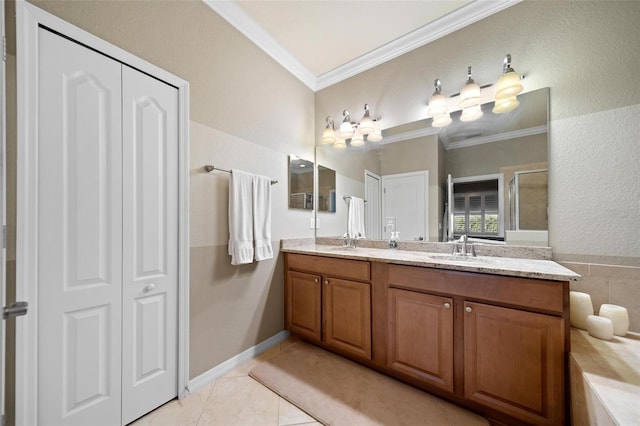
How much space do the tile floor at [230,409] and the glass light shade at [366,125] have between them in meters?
2.24

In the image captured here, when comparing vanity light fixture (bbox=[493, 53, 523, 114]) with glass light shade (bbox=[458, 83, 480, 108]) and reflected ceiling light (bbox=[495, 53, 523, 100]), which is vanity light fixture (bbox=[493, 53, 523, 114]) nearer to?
reflected ceiling light (bbox=[495, 53, 523, 100])

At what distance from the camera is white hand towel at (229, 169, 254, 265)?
179 centimetres

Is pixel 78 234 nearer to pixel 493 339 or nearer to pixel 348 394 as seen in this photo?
pixel 348 394

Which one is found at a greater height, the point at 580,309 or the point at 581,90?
the point at 581,90

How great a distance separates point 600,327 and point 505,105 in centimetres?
145

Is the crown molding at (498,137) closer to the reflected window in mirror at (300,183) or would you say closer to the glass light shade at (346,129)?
the glass light shade at (346,129)

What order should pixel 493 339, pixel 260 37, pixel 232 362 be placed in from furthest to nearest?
pixel 260 37
pixel 232 362
pixel 493 339

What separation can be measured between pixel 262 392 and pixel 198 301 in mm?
740

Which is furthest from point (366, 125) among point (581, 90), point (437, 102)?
point (581, 90)

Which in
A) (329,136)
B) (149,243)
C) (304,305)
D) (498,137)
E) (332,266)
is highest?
(329,136)

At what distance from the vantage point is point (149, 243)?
1.42m

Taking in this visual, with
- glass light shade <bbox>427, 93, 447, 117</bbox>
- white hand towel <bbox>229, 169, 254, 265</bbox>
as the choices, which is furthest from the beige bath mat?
glass light shade <bbox>427, 93, 447, 117</bbox>

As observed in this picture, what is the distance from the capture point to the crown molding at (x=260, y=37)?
70.4 inches

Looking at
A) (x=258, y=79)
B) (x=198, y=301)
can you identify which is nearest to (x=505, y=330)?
(x=198, y=301)
